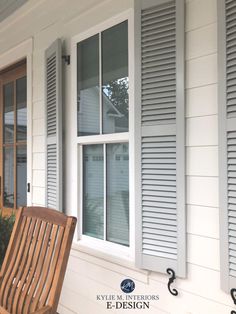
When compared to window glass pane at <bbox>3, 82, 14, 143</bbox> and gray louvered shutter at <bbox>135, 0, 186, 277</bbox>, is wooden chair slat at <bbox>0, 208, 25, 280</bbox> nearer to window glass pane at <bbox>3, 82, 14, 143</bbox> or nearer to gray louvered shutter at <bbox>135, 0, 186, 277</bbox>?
gray louvered shutter at <bbox>135, 0, 186, 277</bbox>

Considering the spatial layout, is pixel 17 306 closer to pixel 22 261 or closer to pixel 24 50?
pixel 22 261

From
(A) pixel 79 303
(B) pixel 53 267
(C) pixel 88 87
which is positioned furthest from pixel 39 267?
(C) pixel 88 87

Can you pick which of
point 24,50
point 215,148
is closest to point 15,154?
point 24,50

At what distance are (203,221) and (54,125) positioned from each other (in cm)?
138

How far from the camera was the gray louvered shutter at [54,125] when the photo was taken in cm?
235

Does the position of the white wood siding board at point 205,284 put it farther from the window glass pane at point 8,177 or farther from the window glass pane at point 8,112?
the window glass pane at point 8,112

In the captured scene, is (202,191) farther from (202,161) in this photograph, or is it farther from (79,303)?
(79,303)

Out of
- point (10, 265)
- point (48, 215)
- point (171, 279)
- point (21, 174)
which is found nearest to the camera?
point (171, 279)

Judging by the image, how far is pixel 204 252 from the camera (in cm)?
150

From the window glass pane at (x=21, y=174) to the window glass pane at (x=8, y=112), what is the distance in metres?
0.25

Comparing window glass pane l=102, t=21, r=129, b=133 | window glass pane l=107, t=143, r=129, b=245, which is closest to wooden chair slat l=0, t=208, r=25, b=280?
window glass pane l=107, t=143, r=129, b=245

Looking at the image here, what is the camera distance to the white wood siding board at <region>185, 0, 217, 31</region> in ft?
4.91

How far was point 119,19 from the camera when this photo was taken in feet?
6.47

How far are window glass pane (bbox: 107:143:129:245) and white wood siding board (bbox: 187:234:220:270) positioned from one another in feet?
1.60
